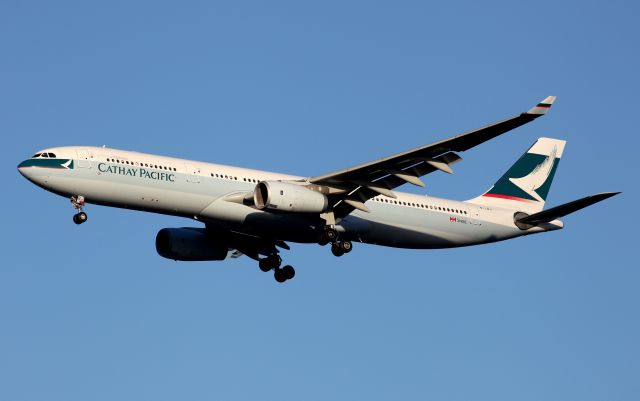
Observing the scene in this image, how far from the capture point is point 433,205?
182ft

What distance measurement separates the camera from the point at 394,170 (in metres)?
49.8

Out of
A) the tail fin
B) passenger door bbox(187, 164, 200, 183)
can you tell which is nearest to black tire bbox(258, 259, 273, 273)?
passenger door bbox(187, 164, 200, 183)

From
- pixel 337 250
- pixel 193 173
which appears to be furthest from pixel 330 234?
pixel 193 173

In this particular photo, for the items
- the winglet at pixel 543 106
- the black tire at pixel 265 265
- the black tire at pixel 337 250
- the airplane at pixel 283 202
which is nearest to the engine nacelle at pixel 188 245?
the airplane at pixel 283 202

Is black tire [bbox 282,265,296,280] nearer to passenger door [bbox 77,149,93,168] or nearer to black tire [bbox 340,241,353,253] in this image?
black tire [bbox 340,241,353,253]

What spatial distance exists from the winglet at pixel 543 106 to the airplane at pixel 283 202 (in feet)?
0.12

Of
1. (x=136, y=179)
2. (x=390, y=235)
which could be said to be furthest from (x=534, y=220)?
(x=136, y=179)

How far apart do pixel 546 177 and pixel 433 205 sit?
8.41m

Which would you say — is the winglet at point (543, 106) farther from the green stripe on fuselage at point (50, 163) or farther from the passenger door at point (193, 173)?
the green stripe on fuselage at point (50, 163)

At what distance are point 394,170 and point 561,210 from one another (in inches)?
355

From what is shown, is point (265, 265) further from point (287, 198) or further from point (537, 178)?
point (537, 178)

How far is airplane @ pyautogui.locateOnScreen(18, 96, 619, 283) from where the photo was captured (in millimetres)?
48750

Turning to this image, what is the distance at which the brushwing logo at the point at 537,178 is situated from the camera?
6019 cm

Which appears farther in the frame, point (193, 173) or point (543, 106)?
point (193, 173)
